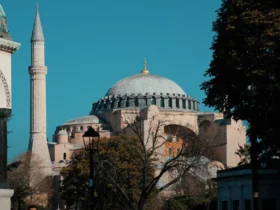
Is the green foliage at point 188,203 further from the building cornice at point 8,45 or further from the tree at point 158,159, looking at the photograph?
the building cornice at point 8,45

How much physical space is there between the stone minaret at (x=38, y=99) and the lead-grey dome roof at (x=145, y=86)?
2758 centimetres

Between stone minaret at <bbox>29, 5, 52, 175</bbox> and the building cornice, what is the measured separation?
74.9 metres

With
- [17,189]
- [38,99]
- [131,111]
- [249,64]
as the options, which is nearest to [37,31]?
[38,99]

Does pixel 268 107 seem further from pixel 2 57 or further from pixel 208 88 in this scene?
pixel 2 57

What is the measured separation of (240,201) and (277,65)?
39.7ft

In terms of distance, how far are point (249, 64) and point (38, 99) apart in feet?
237

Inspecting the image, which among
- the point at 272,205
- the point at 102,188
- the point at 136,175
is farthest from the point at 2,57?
the point at 136,175

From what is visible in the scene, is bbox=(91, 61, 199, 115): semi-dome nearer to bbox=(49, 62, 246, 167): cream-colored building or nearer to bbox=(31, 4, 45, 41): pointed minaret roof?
bbox=(49, 62, 246, 167): cream-colored building

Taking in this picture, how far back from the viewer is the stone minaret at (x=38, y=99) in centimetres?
9938

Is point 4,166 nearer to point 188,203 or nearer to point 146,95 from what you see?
point 188,203

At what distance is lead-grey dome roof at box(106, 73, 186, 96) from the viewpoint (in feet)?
422

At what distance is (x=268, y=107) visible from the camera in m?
28.3

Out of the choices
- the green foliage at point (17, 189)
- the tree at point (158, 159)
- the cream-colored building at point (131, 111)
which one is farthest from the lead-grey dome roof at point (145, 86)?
the green foliage at point (17, 189)

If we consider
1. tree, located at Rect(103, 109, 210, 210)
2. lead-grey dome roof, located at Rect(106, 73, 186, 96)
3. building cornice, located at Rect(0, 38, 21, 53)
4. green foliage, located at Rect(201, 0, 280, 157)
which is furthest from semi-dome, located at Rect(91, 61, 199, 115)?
building cornice, located at Rect(0, 38, 21, 53)
